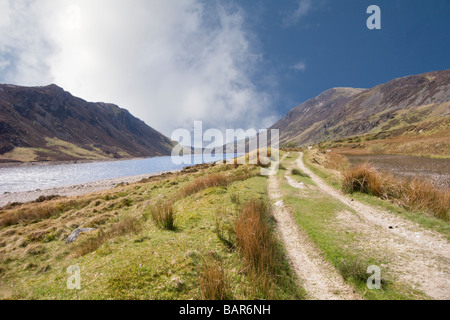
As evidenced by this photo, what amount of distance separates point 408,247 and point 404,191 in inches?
281

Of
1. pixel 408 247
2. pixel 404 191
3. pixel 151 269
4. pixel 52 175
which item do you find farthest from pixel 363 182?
pixel 52 175

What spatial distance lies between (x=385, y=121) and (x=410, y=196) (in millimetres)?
224202

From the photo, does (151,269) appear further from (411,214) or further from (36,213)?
(36,213)

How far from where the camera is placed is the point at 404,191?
12242mm

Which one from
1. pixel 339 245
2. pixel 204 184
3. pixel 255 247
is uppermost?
pixel 204 184

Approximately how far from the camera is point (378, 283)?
5098 millimetres

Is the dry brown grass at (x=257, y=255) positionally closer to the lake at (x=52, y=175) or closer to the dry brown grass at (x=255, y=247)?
the dry brown grass at (x=255, y=247)

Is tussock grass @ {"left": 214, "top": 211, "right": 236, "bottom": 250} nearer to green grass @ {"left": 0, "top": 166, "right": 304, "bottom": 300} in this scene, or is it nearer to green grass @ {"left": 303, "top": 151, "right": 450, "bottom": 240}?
green grass @ {"left": 0, "top": 166, "right": 304, "bottom": 300}

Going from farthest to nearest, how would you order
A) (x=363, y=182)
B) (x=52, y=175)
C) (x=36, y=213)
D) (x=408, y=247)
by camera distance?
(x=52, y=175)
(x=36, y=213)
(x=363, y=182)
(x=408, y=247)

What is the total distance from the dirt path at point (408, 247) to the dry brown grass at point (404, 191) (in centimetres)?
176

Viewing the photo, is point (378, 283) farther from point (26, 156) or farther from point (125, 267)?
point (26, 156)

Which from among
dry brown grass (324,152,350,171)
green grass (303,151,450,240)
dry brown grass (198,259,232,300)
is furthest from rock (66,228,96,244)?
dry brown grass (324,152,350,171)
